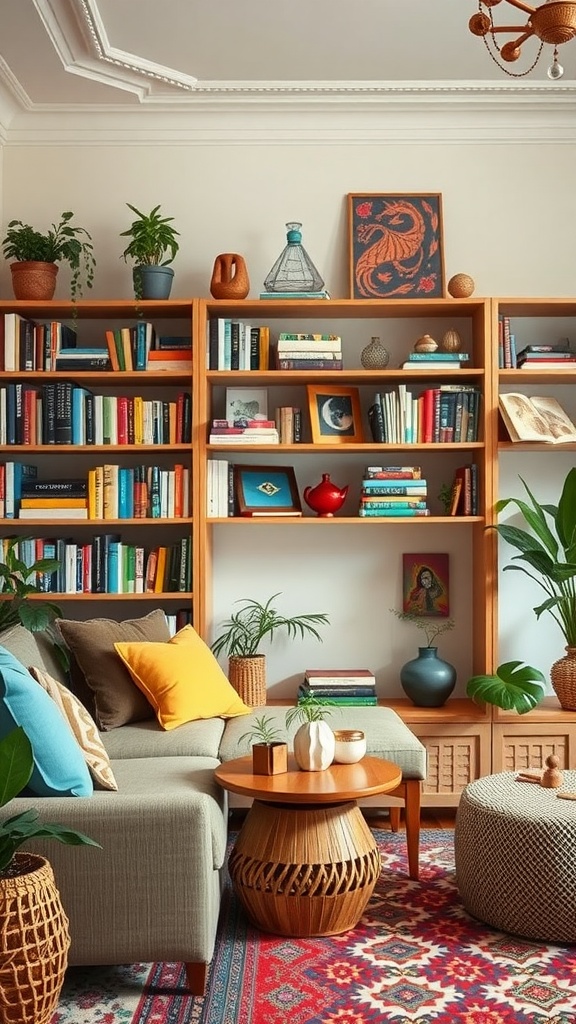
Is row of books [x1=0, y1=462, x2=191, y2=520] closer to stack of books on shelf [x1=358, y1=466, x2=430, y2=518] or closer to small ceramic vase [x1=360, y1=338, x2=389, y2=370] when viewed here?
stack of books on shelf [x1=358, y1=466, x2=430, y2=518]

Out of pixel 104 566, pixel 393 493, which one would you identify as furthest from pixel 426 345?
pixel 104 566

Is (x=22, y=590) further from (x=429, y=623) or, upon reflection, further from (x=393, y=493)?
(x=429, y=623)

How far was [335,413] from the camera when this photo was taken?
4.55 metres

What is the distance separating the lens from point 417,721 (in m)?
4.23

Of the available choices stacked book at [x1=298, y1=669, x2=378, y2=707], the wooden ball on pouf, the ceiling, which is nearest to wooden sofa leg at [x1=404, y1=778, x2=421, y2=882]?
stacked book at [x1=298, y1=669, x2=378, y2=707]

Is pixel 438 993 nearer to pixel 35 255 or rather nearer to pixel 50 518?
pixel 50 518

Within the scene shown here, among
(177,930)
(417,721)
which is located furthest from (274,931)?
(417,721)

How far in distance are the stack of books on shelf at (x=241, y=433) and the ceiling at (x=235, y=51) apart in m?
1.43

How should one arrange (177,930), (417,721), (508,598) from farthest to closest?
(508,598) < (417,721) < (177,930)

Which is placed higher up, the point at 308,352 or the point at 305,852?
the point at 308,352

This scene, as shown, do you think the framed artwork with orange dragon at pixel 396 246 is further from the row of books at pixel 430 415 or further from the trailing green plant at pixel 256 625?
the trailing green plant at pixel 256 625

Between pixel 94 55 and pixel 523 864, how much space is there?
3352 millimetres

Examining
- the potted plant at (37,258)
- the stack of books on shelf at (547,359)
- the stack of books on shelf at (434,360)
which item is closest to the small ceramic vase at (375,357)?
the stack of books on shelf at (434,360)

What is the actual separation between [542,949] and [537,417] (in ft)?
7.33
